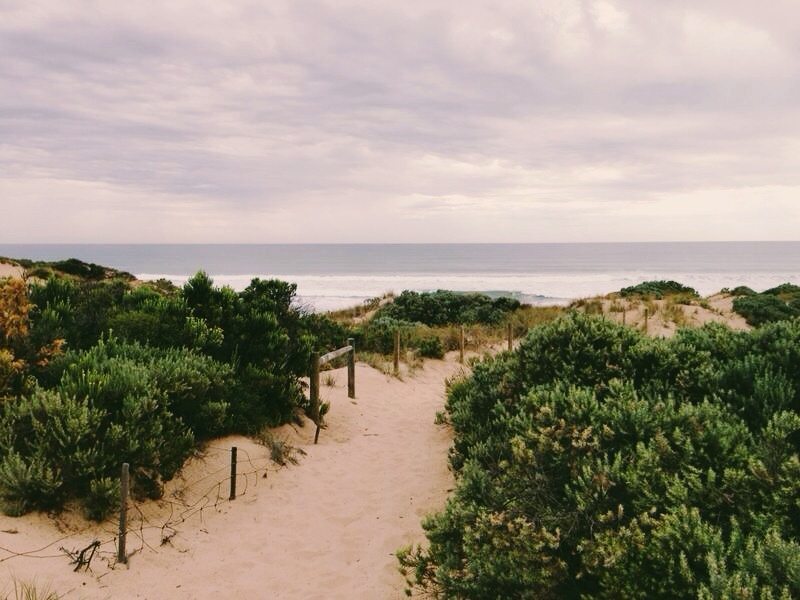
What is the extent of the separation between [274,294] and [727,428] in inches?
356

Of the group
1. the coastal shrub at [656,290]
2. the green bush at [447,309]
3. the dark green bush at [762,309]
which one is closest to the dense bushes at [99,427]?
the green bush at [447,309]

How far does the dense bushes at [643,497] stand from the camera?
11.2 feet

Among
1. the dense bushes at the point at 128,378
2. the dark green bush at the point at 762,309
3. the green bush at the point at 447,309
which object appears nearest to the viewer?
the dense bushes at the point at 128,378

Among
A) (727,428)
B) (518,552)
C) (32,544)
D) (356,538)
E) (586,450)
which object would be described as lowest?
(356,538)

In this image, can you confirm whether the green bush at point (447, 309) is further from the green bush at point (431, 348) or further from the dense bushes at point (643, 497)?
the dense bushes at point (643, 497)

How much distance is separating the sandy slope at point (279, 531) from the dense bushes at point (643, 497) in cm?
139

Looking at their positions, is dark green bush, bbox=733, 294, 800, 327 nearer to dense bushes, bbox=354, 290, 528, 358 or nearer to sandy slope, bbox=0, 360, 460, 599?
dense bushes, bbox=354, 290, 528, 358

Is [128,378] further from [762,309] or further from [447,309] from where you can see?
[762,309]

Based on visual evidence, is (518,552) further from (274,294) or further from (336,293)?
(336,293)

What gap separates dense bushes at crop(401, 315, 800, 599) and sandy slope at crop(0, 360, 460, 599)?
139 cm

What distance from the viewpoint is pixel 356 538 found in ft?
20.7

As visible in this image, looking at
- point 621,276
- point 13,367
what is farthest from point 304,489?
point 621,276

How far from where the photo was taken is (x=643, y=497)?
3.93 m

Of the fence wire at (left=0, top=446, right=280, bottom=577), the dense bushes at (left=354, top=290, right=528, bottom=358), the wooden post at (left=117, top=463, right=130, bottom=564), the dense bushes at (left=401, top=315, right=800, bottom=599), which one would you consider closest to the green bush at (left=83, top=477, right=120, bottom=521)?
the fence wire at (left=0, top=446, right=280, bottom=577)
